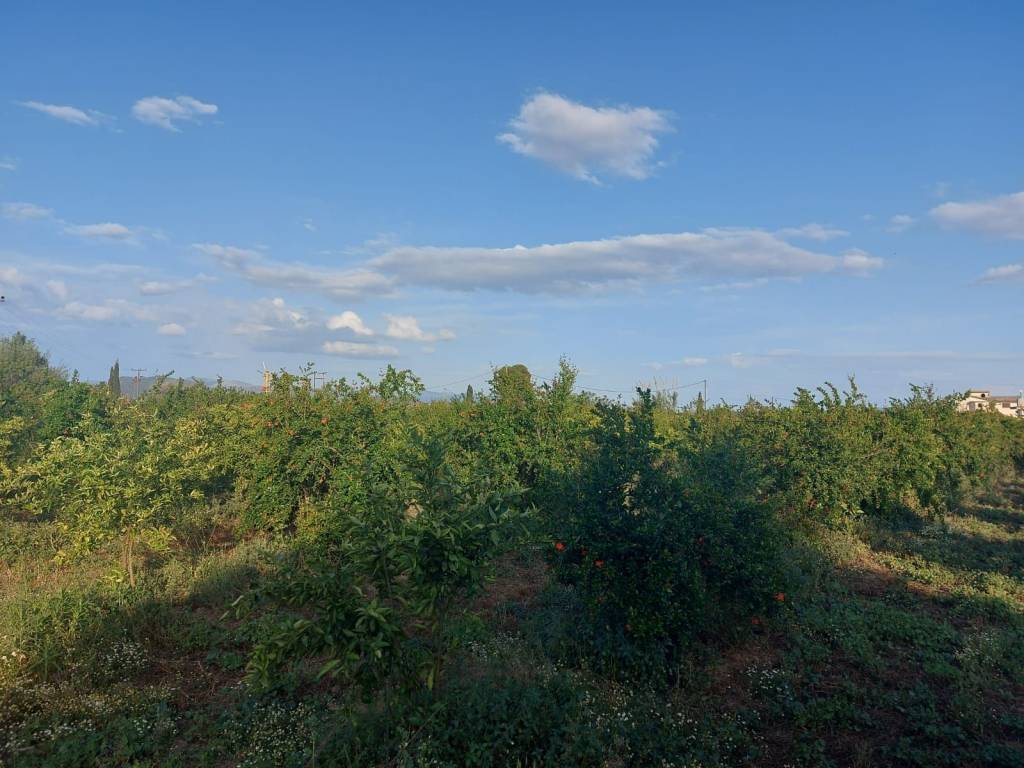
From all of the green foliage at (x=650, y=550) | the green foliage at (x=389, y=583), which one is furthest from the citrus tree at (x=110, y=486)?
the green foliage at (x=650, y=550)

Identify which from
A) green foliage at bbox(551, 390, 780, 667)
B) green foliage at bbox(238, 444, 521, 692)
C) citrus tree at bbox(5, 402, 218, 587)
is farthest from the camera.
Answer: citrus tree at bbox(5, 402, 218, 587)

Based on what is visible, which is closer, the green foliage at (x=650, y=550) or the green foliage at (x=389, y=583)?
the green foliage at (x=389, y=583)

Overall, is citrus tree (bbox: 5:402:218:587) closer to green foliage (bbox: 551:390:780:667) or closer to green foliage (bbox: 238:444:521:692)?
green foliage (bbox: 238:444:521:692)

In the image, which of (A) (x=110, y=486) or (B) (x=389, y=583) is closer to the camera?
(B) (x=389, y=583)

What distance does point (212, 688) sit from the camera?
5.96 meters

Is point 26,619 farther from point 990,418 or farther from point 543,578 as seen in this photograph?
point 990,418

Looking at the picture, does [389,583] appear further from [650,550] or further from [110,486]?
[110,486]

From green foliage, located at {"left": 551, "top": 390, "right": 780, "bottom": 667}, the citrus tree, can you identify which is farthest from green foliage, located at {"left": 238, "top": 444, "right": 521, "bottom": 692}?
the citrus tree

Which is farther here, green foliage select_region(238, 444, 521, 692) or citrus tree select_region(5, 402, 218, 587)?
citrus tree select_region(5, 402, 218, 587)

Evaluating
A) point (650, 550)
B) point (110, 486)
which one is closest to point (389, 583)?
point (650, 550)

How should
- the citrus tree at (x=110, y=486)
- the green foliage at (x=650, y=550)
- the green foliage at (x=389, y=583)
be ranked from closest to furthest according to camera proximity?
the green foliage at (x=389, y=583)
the green foliage at (x=650, y=550)
the citrus tree at (x=110, y=486)

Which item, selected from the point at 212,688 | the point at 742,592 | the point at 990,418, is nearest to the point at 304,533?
the point at 212,688

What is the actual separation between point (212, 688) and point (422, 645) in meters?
2.77

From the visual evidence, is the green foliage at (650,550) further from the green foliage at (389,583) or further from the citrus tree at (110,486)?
the citrus tree at (110,486)
